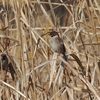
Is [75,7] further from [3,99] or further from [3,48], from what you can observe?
[3,99]

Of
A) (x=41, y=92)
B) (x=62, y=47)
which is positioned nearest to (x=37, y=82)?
(x=41, y=92)

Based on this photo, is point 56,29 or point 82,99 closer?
point 56,29

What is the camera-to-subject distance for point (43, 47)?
148cm

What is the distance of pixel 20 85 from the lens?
4.74 ft

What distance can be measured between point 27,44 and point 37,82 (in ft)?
0.51

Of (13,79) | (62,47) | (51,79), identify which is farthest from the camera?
(62,47)

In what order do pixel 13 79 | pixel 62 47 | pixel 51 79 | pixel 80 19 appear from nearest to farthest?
pixel 51 79 → pixel 13 79 → pixel 80 19 → pixel 62 47

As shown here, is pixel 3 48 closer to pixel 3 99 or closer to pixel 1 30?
pixel 1 30

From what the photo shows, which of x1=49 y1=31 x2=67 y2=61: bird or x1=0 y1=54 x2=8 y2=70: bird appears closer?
x1=0 y1=54 x2=8 y2=70: bird

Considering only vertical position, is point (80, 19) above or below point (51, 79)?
above

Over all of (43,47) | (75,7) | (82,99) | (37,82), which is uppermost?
(75,7)

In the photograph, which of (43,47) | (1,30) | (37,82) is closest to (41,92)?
(37,82)

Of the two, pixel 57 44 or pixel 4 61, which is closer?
pixel 4 61

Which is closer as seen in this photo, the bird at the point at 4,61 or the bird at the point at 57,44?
the bird at the point at 4,61
